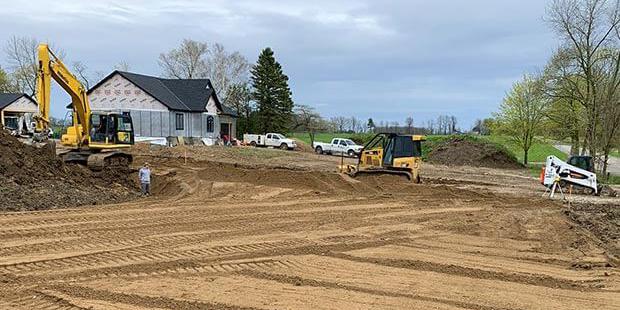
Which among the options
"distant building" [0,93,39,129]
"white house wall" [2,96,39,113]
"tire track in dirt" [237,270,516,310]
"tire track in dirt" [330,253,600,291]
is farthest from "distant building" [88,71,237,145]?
"tire track in dirt" [237,270,516,310]

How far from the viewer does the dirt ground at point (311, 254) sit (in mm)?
7551

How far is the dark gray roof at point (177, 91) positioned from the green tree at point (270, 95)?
922 centimetres

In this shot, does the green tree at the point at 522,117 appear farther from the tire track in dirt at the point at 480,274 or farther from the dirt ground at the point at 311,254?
the tire track in dirt at the point at 480,274

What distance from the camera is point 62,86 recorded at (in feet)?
71.7

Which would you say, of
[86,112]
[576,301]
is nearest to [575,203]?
[576,301]

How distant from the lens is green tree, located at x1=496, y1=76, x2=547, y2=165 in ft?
148

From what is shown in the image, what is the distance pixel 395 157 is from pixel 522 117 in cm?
2936

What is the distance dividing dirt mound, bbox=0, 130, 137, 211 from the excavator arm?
1314 millimetres

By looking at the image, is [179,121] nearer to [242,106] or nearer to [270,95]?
[270,95]

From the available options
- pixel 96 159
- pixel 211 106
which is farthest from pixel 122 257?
pixel 211 106

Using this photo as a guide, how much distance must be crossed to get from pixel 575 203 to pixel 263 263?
13.6 m

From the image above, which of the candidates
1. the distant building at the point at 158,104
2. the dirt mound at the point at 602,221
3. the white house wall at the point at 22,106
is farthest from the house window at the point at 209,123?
the dirt mound at the point at 602,221

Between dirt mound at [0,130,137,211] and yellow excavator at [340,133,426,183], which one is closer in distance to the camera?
dirt mound at [0,130,137,211]

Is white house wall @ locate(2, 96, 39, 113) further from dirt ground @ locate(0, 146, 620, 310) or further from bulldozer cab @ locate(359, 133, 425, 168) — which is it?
bulldozer cab @ locate(359, 133, 425, 168)
